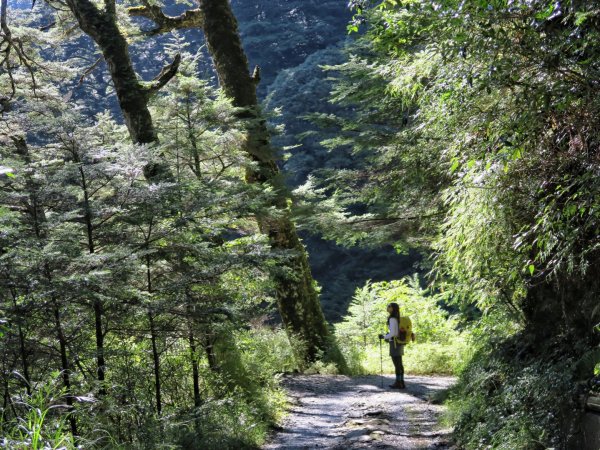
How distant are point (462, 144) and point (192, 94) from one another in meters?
5.42

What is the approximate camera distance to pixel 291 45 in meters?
44.7

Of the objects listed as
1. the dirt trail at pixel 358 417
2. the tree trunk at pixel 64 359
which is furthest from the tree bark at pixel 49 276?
the dirt trail at pixel 358 417

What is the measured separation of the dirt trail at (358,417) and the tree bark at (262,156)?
165cm

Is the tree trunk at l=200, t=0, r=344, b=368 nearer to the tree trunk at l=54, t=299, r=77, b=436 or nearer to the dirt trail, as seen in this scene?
the dirt trail

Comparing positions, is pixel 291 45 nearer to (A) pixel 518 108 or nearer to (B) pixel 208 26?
(B) pixel 208 26

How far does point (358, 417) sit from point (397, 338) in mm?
3120

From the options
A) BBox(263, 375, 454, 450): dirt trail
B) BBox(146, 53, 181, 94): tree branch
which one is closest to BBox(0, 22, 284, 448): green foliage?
BBox(263, 375, 454, 450): dirt trail

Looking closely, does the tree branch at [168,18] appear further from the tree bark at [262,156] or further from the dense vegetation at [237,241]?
the dense vegetation at [237,241]

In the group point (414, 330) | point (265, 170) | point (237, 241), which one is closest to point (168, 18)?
point (265, 170)

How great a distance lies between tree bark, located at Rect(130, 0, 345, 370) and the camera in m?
11.5

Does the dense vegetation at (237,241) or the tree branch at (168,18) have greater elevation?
the tree branch at (168,18)

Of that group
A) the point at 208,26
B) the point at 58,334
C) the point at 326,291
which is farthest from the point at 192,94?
the point at 326,291

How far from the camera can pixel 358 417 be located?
8062mm

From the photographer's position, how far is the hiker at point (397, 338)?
419 inches
